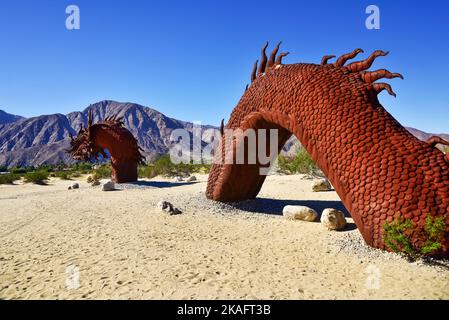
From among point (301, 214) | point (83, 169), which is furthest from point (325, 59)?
point (83, 169)

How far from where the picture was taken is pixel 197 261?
5.30 m

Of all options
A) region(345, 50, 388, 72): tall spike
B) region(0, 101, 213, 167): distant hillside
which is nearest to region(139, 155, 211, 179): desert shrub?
region(345, 50, 388, 72): tall spike

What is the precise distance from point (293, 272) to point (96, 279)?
297cm

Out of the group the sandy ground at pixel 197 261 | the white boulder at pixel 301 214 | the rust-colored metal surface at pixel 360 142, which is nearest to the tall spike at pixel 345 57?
the rust-colored metal surface at pixel 360 142

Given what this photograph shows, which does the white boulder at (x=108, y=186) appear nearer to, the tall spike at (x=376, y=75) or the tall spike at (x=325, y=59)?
the tall spike at (x=325, y=59)

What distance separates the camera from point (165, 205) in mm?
9359

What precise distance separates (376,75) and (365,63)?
0.54 metres

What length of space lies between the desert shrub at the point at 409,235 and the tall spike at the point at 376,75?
304 cm

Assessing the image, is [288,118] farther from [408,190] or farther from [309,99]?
[408,190]

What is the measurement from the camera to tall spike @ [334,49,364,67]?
737 centimetres

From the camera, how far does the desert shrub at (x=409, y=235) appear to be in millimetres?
4729

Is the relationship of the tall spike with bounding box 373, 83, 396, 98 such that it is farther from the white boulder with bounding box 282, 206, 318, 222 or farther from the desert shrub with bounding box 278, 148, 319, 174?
the desert shrub with bounding box 278, 148, 319, 174

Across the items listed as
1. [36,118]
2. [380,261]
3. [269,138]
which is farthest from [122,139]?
[36,118]
